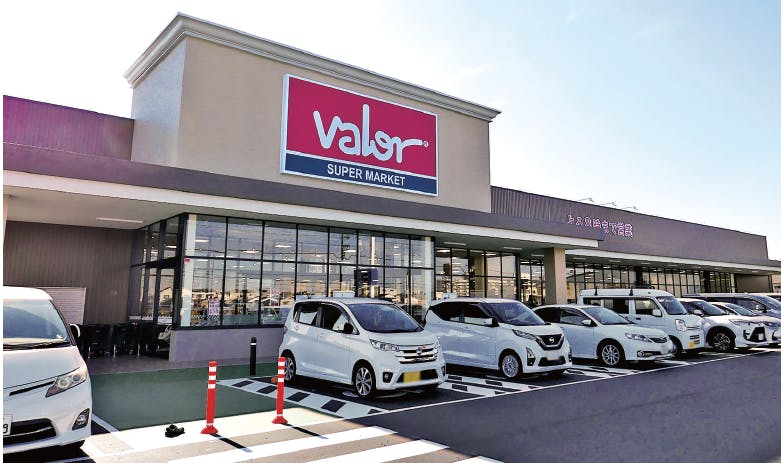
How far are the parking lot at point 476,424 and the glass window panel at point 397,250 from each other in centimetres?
720

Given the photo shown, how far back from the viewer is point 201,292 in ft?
47.3

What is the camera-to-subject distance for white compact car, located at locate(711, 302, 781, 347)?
686 inches

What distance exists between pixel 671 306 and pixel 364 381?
11.5 metres

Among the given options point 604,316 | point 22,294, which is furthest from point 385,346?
point 604,316

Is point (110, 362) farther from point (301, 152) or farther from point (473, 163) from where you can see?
point (473, 163)

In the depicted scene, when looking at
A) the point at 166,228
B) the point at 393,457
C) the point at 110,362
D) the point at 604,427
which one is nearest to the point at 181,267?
the point at 166,228

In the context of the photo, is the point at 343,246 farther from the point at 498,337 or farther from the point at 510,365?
the point at 510,365

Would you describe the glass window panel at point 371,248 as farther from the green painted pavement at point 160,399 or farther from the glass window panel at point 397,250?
the green painted pavement at point 160,399

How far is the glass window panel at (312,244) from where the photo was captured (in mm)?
16281

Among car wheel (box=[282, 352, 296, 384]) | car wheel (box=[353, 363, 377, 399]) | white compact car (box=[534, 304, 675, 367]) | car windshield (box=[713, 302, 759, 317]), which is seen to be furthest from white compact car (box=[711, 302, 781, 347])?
car wheel (box=[282, 352, 296, 384])

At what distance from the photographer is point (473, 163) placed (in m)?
21.6

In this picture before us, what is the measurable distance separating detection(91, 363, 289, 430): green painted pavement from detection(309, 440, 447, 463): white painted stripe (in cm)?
297

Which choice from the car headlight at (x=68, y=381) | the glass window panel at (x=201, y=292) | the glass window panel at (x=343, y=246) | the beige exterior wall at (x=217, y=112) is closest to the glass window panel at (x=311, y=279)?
the glass window panel at (x=343, y=246)

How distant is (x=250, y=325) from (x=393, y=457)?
1011 centimetres
